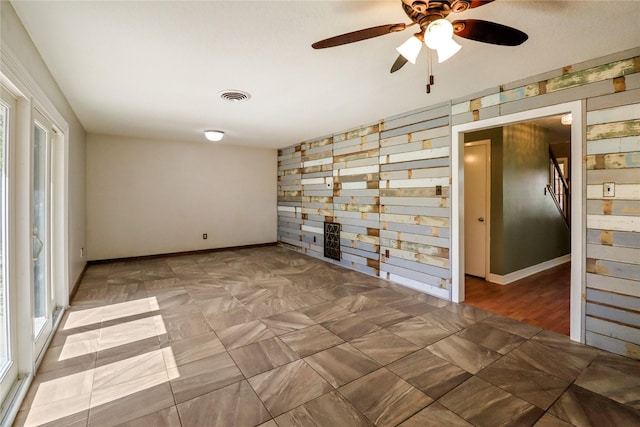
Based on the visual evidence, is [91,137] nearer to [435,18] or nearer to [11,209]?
[11,209]

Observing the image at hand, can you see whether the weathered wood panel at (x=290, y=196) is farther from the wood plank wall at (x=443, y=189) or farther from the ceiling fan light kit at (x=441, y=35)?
the ceiling fan light kit at (x=441, y=35)

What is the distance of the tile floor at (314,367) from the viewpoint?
169 centimetres

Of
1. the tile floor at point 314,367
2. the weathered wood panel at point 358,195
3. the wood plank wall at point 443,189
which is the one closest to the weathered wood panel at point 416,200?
the wood plank wall at point 443,189

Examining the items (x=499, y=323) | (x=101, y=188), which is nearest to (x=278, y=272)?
(x=499, y=323)

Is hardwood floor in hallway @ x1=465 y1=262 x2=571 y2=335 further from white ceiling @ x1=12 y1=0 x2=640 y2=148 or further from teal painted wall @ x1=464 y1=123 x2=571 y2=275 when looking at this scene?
white ceiling @ x1=12 y1=0 x2=640 y2=148

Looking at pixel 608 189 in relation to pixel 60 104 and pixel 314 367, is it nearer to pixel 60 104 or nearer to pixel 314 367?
pixel 314 367

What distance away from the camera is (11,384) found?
1815mm

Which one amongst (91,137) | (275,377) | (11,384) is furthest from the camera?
(91,137)

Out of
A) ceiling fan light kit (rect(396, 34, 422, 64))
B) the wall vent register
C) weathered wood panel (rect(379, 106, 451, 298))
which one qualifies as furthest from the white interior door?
ceiling fan light kit (rect(396, 34, 422, 64))

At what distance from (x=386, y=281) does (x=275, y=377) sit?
8.36 ft

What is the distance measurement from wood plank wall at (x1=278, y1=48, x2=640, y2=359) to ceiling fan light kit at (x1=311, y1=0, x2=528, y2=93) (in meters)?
1.43

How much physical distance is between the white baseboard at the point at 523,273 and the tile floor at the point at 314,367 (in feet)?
4.48

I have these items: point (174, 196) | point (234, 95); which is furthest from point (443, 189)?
point (174, 196)

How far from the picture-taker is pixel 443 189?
3.54m
